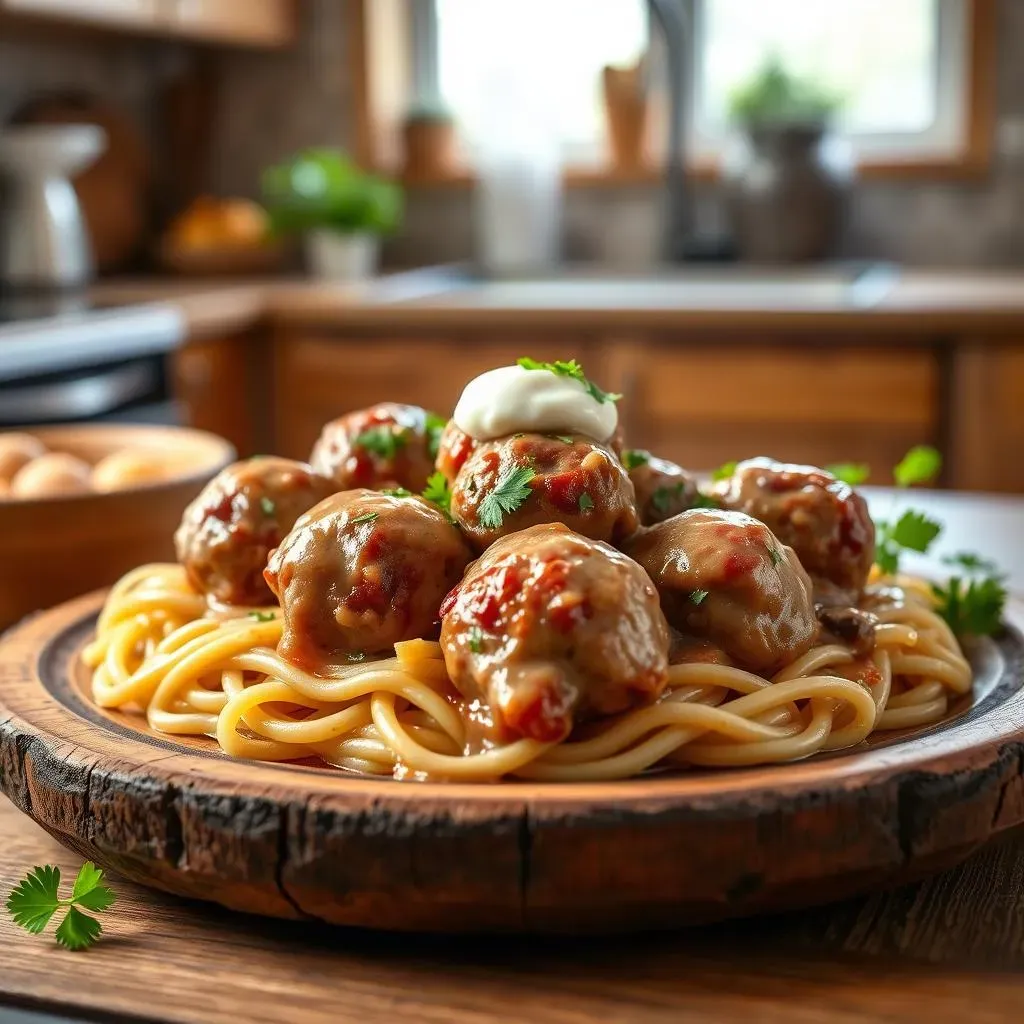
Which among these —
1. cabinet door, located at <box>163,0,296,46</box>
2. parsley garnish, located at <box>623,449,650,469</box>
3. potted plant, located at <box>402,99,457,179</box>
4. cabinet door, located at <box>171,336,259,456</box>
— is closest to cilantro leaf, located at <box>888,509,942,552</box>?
parsley garnish, located at <box>623,449,650,469</box>

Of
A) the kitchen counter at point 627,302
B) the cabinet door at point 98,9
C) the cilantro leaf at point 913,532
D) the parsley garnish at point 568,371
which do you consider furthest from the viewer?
the cabinet door at point 98,9

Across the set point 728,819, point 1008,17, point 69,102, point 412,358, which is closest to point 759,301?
point 412,358

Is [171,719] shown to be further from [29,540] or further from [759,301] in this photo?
[759,301]

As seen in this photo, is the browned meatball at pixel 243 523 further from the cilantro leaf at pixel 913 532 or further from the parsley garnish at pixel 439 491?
the cilantro leaf at pixel 913 532

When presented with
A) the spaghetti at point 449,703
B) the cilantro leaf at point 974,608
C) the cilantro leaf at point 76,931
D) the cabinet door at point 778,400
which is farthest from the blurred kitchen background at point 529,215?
the cilantro leaf at point 76,931

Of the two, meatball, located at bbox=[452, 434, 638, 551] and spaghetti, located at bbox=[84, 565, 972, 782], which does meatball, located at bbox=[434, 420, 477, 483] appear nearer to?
meatball, located at bbox=[452, 434, 638, 551]

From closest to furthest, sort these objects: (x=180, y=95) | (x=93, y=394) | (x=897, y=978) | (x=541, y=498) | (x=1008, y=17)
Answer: (x=897, y=978) → (x=541, y=498) → (x=93, y=394) → (x=1008, y=17) → (x=180, y=95)

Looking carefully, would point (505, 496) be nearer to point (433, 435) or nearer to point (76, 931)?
point (433, 435)

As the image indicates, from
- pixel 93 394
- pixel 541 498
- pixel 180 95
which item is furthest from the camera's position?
pixel 180 95
